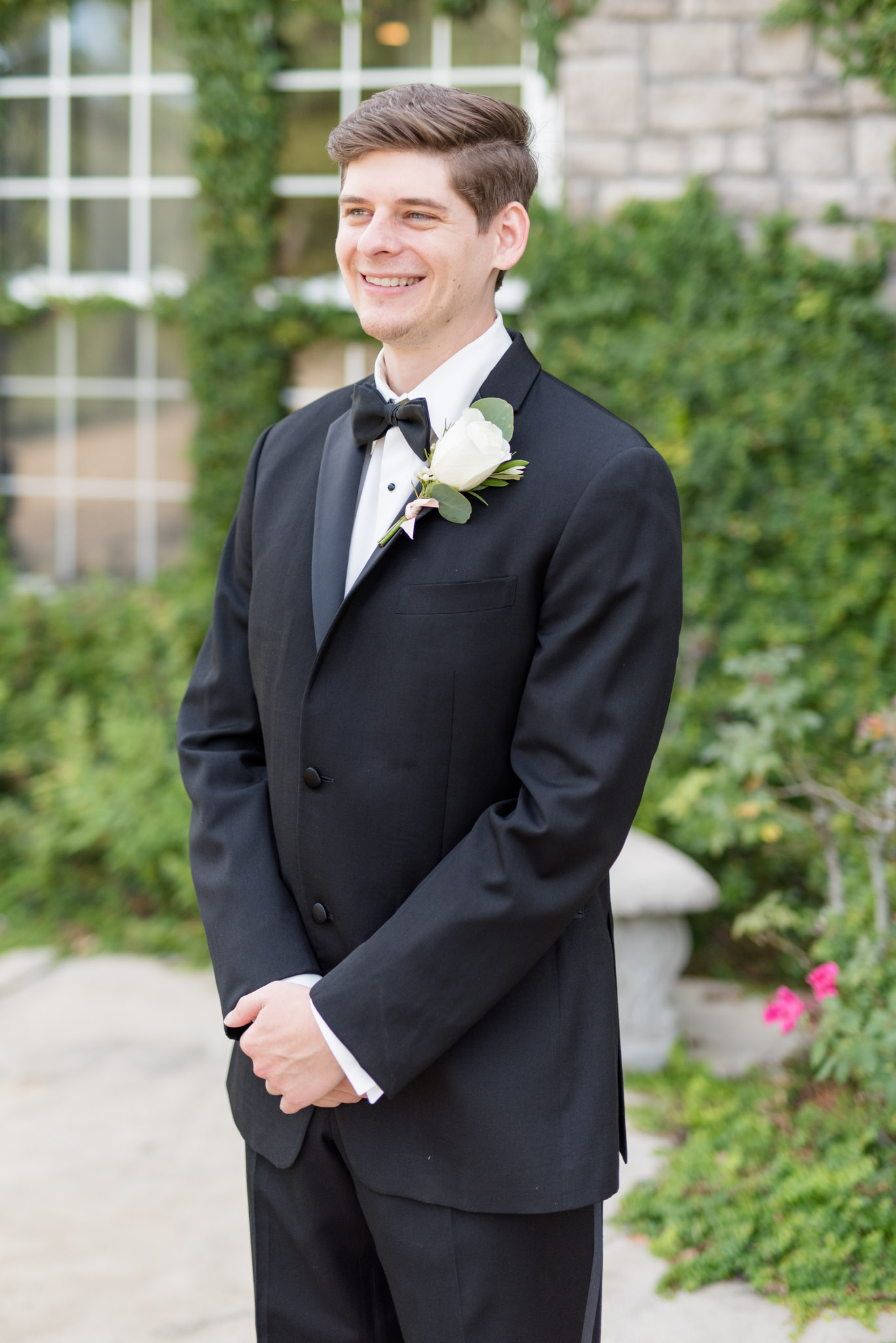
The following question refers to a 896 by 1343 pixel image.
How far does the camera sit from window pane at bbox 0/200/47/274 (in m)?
4.93

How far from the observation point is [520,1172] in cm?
134

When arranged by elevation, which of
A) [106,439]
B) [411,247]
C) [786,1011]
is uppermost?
[411,247]

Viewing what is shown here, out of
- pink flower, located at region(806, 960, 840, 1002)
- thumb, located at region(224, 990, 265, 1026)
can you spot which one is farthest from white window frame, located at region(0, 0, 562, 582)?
thumb, located at region(224, 990, 265, 1026)

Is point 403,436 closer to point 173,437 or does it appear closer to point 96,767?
point 96,767

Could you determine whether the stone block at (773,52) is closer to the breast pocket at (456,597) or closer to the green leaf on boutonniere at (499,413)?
the green leaf on boutonniere at (499,413)

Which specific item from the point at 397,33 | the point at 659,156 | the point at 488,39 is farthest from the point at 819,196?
the point at 397,33

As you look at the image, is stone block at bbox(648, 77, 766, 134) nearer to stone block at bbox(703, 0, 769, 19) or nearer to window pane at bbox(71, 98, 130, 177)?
stone block at bbox(703, 0, 769, 19)

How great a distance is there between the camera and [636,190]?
4.07 meters

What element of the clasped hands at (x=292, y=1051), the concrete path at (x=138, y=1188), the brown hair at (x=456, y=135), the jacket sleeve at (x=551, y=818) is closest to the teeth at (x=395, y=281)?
the brown hair at (x=456, y=135)

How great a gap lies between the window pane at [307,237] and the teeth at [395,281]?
3474 millimetres

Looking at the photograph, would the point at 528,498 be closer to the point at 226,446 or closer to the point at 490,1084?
the point at 490,1084

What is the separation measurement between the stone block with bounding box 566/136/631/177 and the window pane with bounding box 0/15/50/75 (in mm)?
2312

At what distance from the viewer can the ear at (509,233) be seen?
1418 millimetres

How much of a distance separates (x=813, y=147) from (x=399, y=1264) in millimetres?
3766
